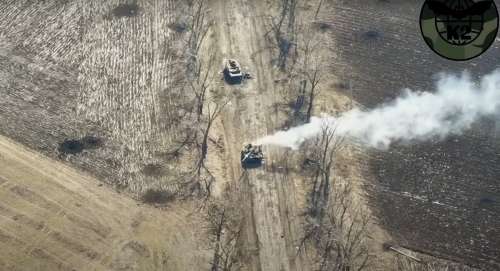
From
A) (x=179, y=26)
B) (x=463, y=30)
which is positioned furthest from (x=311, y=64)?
(x=179, y=26)

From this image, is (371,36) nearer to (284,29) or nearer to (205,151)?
(284,29)

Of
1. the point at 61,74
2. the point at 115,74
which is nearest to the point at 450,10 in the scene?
the point at 115,74

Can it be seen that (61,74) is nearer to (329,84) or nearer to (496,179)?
(329,84)

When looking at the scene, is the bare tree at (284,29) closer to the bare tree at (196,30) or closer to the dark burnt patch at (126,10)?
the bare tree at (196,30)

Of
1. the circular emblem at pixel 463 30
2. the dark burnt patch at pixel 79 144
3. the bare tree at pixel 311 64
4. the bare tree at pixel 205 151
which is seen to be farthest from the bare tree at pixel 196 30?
the circular emblem at pixel 463 30

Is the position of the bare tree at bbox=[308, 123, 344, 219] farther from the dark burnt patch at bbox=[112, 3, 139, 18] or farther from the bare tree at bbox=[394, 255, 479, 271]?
the dark burnt patch at bbox=[112, 3, 139, 18]
